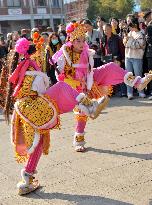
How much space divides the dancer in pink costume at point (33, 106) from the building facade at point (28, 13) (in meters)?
41.0

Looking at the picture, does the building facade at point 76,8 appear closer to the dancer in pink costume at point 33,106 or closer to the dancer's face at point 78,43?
the dancer's face at point 78,43

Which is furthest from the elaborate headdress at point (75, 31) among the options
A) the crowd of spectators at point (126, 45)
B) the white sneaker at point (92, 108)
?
the crowd of spectators at point (126, 45)

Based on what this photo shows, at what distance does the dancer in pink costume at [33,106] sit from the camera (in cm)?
422

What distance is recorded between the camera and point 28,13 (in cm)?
4659

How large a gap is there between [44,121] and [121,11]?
46.8m

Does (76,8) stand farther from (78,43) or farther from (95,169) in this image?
(95,169)

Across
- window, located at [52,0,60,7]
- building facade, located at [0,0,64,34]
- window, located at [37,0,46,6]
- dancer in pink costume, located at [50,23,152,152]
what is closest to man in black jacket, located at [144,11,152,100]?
dancer in pink costume, located at [50,23,152,152]

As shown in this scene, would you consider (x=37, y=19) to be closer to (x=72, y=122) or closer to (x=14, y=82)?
(x=72, y=122)

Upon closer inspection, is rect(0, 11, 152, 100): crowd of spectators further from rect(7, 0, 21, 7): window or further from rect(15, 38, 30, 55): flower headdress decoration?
rect(7, 0, 21, 7): window

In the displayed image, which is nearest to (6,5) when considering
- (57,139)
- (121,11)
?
(121,11)

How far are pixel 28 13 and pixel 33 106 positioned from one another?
143ft

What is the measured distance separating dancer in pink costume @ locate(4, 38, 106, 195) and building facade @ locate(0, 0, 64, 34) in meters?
41.0

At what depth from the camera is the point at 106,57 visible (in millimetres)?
9695

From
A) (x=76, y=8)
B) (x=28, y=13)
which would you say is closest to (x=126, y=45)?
(x=28, y=13)
